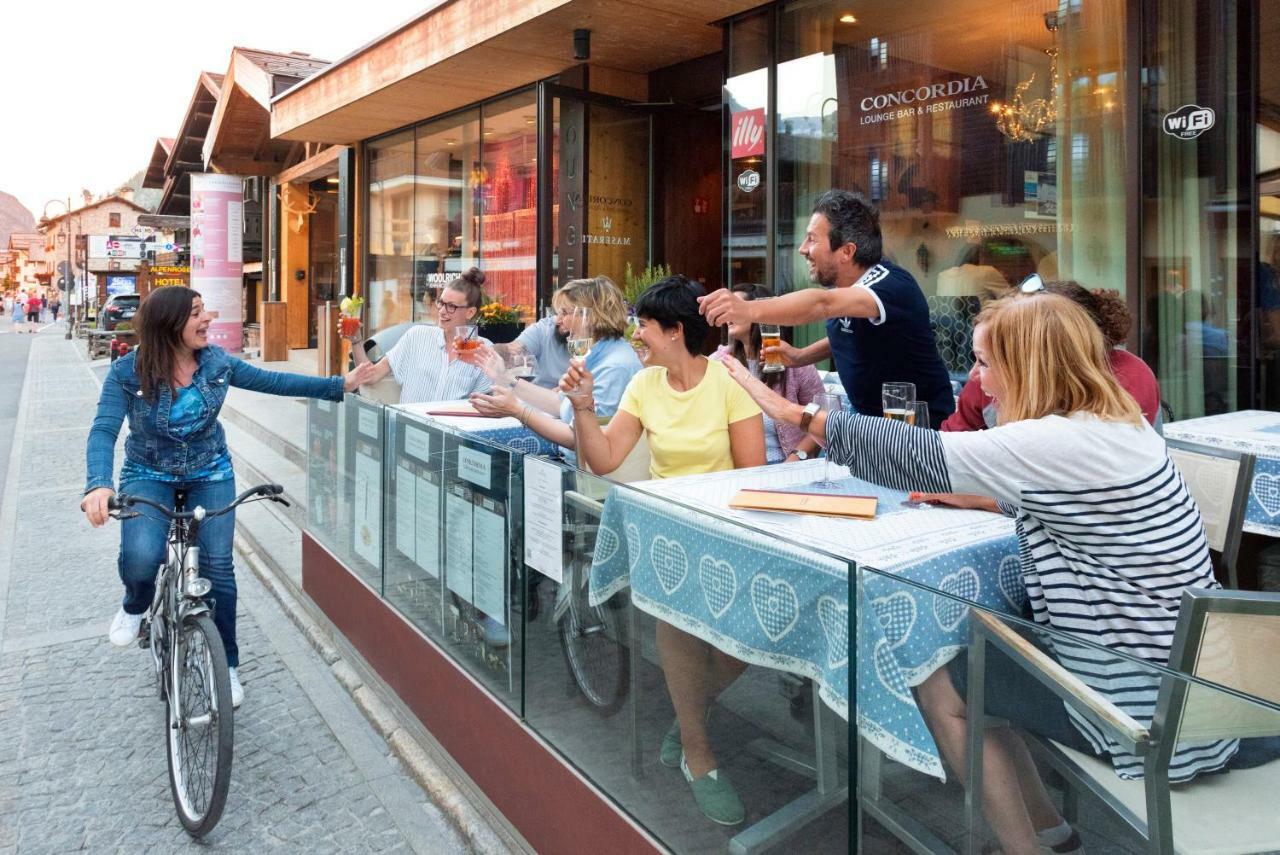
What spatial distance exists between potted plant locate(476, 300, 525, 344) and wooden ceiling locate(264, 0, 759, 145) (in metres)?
2.14

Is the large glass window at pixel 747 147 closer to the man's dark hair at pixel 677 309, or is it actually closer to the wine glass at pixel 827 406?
the wine glass at pixel 827 406

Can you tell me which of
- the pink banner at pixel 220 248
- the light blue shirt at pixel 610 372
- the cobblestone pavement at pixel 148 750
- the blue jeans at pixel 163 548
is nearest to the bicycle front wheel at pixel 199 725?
the cobblestone pavement at pixel 148 750

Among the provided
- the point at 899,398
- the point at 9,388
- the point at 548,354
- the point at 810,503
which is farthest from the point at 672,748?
the point at 9,388

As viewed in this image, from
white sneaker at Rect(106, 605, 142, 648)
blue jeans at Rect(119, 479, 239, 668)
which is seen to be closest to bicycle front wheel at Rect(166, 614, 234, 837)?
blue jeans at Rect(119, 479, 239, 668)

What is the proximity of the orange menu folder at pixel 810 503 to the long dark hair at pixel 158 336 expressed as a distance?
2337 mm

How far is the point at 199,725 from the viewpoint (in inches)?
116

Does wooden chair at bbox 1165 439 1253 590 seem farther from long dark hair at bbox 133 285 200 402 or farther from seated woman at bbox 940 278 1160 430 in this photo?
long dark hair at bbox 133 285 200 402

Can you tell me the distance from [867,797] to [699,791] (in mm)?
564

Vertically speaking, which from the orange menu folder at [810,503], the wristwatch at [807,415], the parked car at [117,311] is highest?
the parked car at [117,311]

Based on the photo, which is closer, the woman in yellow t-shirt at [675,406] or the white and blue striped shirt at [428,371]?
the woman in yellow t-shirt at [675,406]

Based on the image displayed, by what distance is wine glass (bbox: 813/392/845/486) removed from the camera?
2545 mm

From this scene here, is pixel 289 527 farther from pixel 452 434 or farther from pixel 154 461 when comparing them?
pixel 452 434

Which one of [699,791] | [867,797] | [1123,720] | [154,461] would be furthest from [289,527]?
[1123,720]

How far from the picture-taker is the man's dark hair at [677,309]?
3123 mm
